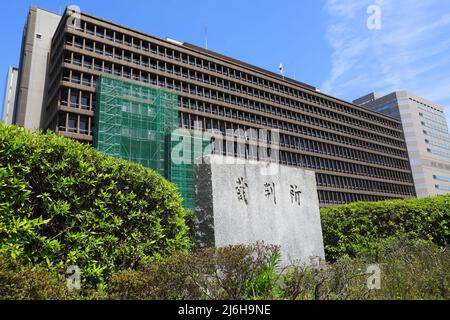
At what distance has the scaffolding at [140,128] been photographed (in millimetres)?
36781

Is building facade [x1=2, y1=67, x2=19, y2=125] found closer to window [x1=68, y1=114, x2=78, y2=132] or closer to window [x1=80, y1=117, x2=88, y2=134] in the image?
window [x1=68, y1=114, x2=78, y2=132]

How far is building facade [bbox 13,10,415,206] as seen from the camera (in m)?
40.5

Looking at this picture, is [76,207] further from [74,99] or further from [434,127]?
[434,127]

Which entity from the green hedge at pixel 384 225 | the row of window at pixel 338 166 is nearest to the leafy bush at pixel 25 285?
the green hedge at pixel 384 225

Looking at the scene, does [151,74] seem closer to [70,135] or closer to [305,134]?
[70,135]

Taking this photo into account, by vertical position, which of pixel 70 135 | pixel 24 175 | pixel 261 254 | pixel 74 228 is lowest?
pixel 261 254

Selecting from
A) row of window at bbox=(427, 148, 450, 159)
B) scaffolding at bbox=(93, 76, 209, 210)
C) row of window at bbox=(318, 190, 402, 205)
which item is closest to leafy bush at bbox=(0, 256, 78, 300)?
scaffolding at bbox=(93, 76, 209, 210)

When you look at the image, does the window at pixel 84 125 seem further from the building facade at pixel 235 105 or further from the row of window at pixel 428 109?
the row of window at pixel 428 109

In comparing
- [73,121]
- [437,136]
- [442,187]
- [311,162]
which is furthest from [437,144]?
[73,121]

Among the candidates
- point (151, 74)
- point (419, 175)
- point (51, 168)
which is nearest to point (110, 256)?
point (51, 168)

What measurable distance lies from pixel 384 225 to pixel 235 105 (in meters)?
43.5

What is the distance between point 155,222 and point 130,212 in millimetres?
636

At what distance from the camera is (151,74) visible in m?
46.7

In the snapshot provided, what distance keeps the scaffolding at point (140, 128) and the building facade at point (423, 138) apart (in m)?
63.4
